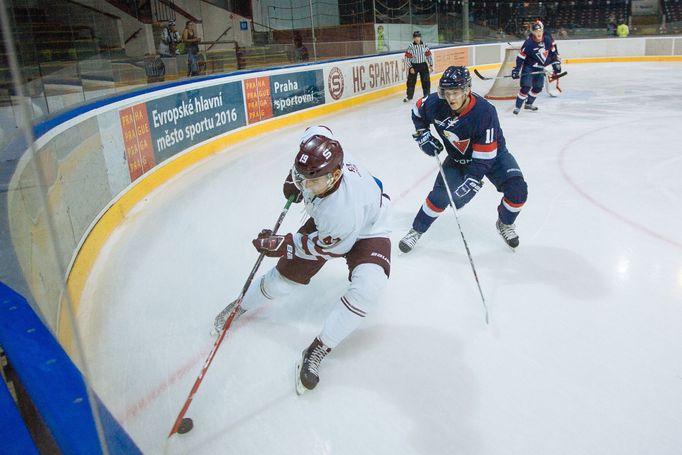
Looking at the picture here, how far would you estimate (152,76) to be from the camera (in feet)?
18.1

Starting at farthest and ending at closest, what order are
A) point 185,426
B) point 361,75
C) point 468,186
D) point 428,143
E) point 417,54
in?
1. point 361,75
2. point 417,54
3. point 428,143
4. point 468,186
5. point 185,426

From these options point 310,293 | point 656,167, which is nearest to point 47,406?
point 310,293

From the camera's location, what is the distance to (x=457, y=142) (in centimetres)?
304

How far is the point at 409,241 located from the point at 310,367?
1.45m

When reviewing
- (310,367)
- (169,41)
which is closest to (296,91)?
(169,41)

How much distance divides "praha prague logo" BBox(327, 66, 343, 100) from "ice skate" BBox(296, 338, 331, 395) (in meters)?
7.33

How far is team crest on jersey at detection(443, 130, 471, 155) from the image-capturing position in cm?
301

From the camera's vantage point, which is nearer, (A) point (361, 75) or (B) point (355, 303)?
(B) point (355, 303)

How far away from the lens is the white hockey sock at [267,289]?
92.4 inches

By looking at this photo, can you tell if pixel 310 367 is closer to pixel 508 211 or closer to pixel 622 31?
pixel 508 211

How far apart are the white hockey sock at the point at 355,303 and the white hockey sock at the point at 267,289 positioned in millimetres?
354

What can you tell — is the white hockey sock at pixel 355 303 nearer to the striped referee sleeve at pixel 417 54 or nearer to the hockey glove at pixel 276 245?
the hockey glove at pixel 276 245

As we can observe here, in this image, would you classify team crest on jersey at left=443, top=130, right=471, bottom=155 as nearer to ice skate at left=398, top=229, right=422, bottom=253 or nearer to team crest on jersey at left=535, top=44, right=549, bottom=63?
ice skate at left=398, top=229, right=422, bottom=253

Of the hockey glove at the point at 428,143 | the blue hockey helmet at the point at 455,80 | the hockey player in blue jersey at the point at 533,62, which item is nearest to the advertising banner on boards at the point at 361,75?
the hockey player in blue jersey at the point at 533,62
